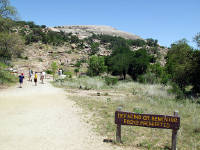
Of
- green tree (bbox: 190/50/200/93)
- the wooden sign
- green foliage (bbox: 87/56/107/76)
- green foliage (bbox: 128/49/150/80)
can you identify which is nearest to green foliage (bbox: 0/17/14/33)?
the wooden sign

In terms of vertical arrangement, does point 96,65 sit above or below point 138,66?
above

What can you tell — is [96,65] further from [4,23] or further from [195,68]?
[195,68]

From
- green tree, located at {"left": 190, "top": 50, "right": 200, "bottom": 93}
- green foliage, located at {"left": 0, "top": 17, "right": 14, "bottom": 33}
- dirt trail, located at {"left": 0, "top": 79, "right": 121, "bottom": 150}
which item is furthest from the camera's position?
green foliage, located at {"left": 0, "top": 17, "right": 14, "bottom": 33}

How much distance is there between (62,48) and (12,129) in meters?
49.1

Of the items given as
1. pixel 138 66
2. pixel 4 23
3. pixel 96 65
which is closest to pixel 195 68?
pixel 138 66

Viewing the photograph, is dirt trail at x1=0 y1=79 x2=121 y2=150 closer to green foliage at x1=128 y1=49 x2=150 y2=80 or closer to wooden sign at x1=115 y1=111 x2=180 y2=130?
wooden sign at x1=115 y1=111 x2=180 y2=130

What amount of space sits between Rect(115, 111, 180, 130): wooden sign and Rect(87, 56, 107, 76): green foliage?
28513 millimetres

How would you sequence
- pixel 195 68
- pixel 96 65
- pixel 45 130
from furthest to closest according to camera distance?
1. pixel 96 65
2. pixel 195 68
3. pixel 45 130

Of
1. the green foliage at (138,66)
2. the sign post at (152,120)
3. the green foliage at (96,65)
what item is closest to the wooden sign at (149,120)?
the sign post at (152,120)

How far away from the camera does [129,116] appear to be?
5359 millimetres

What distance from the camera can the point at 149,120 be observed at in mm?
5168

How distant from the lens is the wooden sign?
5008mm

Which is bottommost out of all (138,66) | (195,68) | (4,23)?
(195,68)

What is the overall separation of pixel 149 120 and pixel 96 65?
29.2 m
